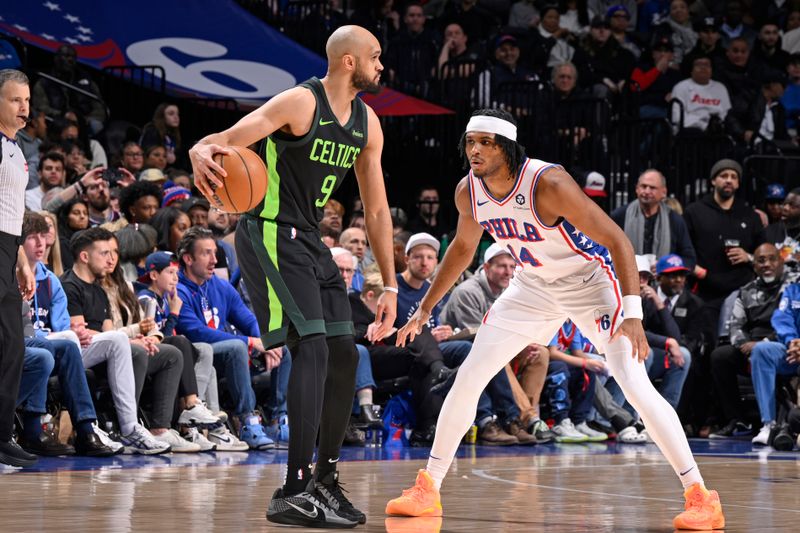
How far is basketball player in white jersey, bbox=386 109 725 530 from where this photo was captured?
499 centimetres

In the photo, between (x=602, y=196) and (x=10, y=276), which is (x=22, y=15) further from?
(x=10, y=276)

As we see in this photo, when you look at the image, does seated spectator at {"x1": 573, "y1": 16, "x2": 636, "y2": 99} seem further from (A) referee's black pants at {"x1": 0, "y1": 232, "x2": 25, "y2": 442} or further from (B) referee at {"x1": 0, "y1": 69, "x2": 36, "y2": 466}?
(A) referee's black pants at {"x1": 0, "y1": 232, "x2": 25, "y2": 442}

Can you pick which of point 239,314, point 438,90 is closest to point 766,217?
point 438,90

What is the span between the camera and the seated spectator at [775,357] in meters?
10.2

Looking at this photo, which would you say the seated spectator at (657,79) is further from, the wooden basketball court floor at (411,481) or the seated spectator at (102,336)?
the seated spectator at (102,336)

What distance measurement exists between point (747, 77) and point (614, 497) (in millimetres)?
10714

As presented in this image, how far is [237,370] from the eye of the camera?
8.64 m

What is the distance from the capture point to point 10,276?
6.44m

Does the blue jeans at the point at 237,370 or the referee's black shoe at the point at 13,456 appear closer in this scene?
the referee's black shoe at the point at 13,456

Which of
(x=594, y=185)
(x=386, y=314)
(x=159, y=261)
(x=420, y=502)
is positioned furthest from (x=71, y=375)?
(x=594, y=185)

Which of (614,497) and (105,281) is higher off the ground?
(105,281)

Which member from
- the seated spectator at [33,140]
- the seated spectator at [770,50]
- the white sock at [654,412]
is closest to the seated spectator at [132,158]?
the seated spectator at [33,140]

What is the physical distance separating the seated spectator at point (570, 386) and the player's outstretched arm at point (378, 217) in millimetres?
5046

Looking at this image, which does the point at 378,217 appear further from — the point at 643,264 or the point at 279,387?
the point at 643,264
